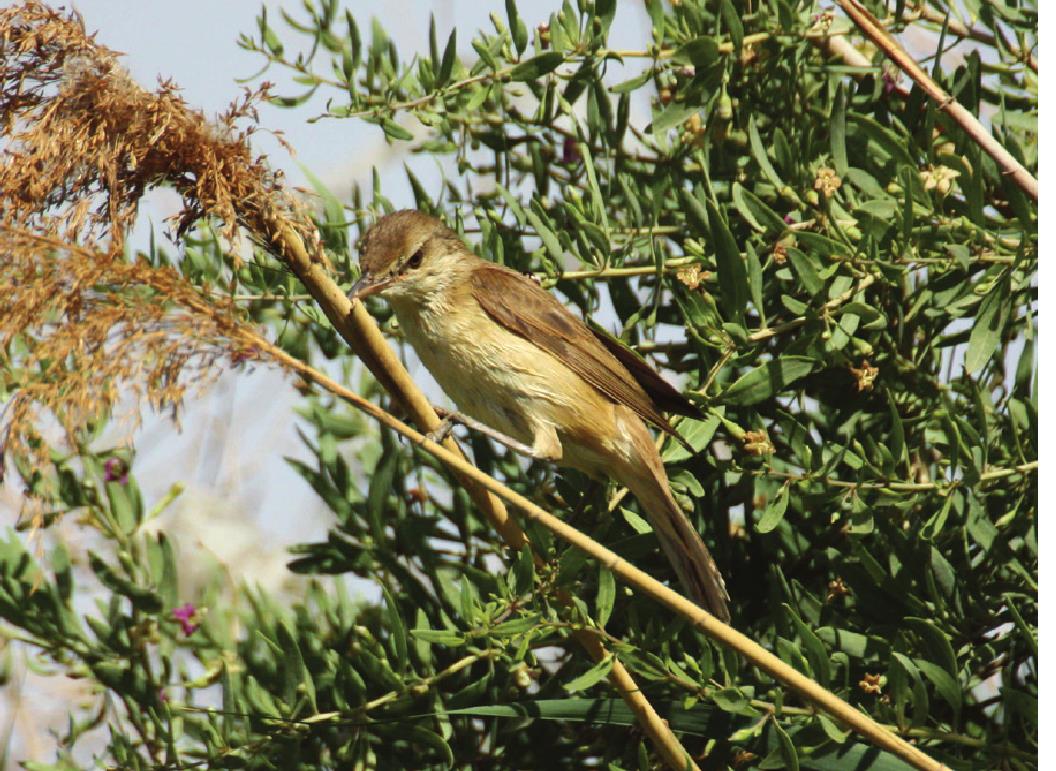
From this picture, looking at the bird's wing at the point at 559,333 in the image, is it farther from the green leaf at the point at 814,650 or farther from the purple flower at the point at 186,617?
the purple flower at the point at 186,617

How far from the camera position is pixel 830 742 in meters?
1.83

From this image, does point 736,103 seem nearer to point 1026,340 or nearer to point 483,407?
point 1026,340

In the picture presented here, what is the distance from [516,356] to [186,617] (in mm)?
946

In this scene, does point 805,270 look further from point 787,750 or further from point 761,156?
point 787,750

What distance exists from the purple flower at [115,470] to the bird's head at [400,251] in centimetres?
53

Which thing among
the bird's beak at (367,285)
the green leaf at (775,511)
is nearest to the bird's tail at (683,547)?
the green leaf at (775,511)

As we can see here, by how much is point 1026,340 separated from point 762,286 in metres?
0.43

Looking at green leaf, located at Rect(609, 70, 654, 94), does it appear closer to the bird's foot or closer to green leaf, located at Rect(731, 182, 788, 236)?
green leaf, located at Rect(731, 182, 788, 236)

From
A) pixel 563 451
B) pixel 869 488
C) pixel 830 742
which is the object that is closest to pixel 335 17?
pixel 563 451

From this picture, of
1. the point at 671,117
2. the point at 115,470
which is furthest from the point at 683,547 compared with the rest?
the point at 115,470

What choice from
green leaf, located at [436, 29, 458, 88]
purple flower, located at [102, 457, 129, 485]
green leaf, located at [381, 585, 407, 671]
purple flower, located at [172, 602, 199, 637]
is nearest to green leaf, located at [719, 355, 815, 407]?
green leaf, located at [381, 585, 407, 671]

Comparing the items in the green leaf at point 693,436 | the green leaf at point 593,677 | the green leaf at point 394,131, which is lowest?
the green leaf at point 593,677

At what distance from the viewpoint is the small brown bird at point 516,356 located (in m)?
2.39

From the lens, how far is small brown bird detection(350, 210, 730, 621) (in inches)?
94.0
